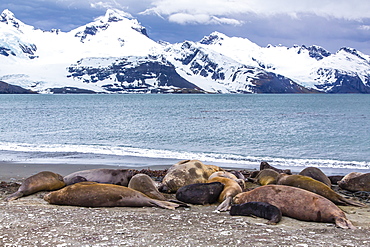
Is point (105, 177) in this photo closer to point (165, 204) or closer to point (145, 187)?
point (145, 187)

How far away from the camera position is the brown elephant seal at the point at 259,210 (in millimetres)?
9945

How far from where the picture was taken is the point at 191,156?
2753 cm

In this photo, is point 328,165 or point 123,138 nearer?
point 328,165

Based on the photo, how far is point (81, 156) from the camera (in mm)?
26719

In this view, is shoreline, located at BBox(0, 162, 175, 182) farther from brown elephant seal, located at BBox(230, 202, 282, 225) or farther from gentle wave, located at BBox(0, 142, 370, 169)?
brown elephant seal, located at BBox(230, 202, 282, 225)

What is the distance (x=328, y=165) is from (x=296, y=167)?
2.27 meters

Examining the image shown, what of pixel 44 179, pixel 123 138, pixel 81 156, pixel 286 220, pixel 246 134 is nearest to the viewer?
pixel 286 220

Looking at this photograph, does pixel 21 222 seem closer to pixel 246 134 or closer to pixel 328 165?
pixel 328 165

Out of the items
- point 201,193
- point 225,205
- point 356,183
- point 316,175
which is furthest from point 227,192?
point 356,183

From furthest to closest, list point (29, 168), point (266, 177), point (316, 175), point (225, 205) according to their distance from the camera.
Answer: point (29, 168) < point (266, 177) < point (316, 175) < point (225, 205)

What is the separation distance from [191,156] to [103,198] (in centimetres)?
1637

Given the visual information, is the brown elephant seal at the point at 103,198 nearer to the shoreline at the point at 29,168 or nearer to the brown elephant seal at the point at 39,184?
the brown elephant seal at the point at 39,184

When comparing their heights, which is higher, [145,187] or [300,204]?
[300,204]

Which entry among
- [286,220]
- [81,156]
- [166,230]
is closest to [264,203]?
[286,220]
